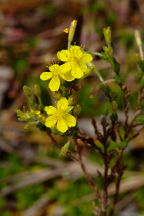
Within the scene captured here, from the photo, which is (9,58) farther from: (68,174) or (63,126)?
(63,126)

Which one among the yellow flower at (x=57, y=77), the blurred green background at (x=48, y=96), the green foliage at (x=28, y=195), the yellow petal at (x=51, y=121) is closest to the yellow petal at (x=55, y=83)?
the yellow flower at (x=57, y=77)

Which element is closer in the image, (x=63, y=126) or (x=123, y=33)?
(x=63, y=126)

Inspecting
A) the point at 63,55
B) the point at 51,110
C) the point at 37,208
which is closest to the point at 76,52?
the point at 63,55

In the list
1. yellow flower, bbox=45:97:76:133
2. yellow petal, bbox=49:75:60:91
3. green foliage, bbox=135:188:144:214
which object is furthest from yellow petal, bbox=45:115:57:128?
green foliage, bbox=135:188:144:214

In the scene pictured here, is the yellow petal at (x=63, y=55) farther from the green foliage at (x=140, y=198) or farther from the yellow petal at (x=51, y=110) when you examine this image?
the green foliage at (x=140, y=198)

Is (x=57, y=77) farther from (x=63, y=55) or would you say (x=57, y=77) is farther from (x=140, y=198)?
(x=140, y=198)

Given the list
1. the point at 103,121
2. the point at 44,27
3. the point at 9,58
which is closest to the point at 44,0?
the point at 44,27
